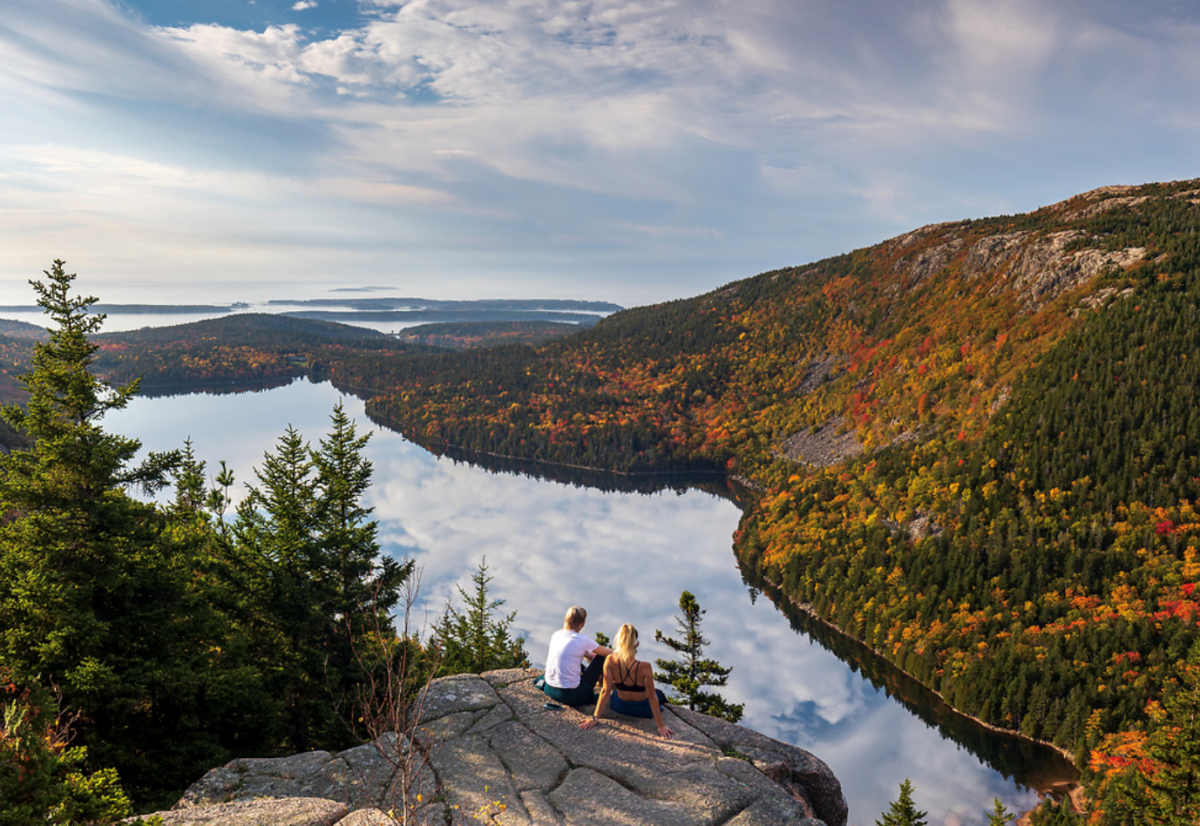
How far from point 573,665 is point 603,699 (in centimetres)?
113

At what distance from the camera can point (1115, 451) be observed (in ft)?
324

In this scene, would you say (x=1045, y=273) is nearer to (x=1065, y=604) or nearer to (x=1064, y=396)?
(x=1064, y=396)

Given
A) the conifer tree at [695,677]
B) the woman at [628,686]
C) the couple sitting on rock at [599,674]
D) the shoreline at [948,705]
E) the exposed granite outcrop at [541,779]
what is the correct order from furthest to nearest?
1. the shoreline at [948,705]
2. the conifer tree at [695,677]
3. the couple sitting on rock at [599,674]
4. the woman at [628,686]
5. the exposed granite outcrop at [541,779]

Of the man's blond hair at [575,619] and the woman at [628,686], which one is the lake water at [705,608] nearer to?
the man's blond hair at [575,619]

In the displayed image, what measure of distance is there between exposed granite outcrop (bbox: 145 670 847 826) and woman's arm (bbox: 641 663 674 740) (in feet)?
0.86

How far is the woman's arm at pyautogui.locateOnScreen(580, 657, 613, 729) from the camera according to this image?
14680 mm

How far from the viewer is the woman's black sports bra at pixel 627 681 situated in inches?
576

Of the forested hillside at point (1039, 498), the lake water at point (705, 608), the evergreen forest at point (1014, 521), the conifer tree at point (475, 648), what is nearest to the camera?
the evergreen forest at point (1014, 521)

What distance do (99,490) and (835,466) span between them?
151994 millimetres

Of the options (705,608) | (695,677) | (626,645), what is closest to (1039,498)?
(705,608)

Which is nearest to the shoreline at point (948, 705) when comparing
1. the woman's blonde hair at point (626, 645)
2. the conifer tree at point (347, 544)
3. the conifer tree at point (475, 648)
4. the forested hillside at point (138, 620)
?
the conifer tree at point (475, 648)

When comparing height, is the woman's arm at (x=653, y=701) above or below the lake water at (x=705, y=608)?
above

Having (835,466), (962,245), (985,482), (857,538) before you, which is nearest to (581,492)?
(835,466)

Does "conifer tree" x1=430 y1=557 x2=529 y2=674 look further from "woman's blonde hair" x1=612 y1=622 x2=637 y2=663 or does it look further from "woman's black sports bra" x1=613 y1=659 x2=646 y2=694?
"woman's blonde hair" x1=612 y1=622 x2=637 y2=663
